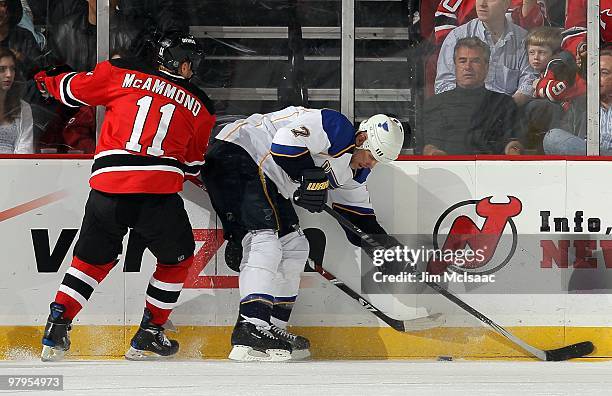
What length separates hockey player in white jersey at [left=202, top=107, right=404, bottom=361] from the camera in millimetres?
4223

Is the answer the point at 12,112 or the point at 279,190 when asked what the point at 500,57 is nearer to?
the point at 279,190

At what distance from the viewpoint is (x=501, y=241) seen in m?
4.58

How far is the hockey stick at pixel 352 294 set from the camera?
4.54 meters

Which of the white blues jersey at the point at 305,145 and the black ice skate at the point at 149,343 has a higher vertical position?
→ the white blues jersey at the point at 305,145

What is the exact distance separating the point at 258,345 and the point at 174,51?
1.24m

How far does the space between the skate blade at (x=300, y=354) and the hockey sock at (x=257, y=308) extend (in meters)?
0.25

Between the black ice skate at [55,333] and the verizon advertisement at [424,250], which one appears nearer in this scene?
the black ice skate at [55,333]

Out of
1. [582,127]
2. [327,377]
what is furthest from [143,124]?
[582,127]

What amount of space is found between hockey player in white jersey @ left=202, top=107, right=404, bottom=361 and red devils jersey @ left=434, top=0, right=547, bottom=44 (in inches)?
22.9

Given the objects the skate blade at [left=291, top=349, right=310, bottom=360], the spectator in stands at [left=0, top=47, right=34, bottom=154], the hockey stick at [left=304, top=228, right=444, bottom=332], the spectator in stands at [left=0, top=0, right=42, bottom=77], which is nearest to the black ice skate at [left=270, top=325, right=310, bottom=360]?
the skate blade at [left=291, top=349, right=310, bottom=360]

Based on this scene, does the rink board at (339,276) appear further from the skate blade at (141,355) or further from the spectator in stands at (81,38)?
the spectator in stands at (81,38)

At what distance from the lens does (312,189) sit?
4188 mm

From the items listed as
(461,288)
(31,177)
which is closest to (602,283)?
(461,288)

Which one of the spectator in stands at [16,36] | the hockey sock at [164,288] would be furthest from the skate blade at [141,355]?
the spectator in stands at [16,36]
